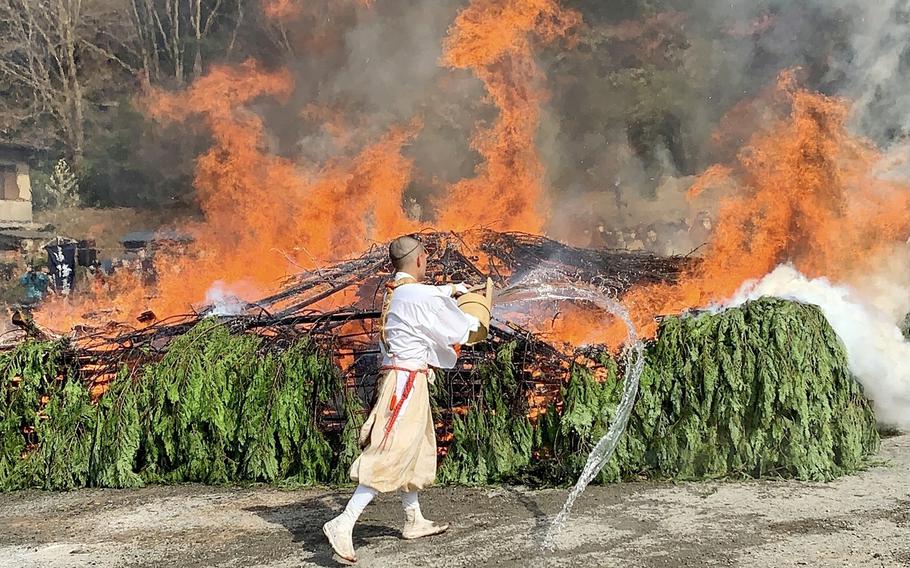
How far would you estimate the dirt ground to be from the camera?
485 cm

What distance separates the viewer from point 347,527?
192 inches

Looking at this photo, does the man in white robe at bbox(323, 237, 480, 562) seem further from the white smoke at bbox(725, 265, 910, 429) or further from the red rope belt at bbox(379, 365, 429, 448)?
the white smoke at bbox(725, 265, 910, 429)

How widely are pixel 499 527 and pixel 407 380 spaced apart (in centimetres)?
118

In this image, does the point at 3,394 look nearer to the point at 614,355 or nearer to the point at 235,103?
the point at 614,355

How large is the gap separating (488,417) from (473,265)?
2.87m

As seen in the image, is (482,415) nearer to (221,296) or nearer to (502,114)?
(221,296)

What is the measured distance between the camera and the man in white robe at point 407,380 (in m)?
4.97

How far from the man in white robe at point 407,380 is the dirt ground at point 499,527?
437mm

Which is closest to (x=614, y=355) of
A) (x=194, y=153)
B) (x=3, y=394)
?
(x=3, y=394)

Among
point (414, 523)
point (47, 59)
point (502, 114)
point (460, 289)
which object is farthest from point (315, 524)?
point (47, 59)

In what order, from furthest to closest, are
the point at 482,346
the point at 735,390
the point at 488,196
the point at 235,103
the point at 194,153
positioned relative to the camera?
the point at 194,153 < the point at 235,103 < the point at 488,196 < the point at 482,346 < the point at 735,390

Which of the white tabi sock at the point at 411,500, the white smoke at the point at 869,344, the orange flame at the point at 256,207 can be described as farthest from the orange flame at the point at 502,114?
the white tabi sock at the point at 411,500

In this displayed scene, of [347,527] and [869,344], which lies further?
[869,344]

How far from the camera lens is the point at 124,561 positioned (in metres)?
5.17
